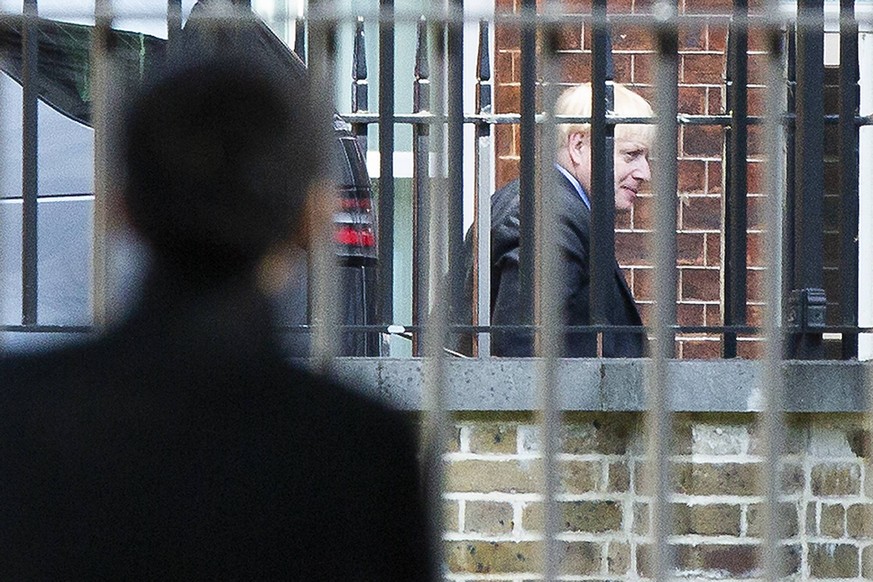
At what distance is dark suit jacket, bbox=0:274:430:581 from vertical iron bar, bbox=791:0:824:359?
2.27 meters

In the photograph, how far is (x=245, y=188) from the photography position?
1776 millimetres

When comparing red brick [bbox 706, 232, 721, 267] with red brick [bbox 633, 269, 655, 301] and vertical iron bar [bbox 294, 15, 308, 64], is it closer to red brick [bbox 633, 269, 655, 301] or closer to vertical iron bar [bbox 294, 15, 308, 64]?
red brick [bbox 633, 269, 655, 301]

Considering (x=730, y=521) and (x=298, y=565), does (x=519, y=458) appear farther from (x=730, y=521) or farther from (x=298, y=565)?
(x=298, y=565)

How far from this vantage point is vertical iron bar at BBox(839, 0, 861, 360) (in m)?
3.86

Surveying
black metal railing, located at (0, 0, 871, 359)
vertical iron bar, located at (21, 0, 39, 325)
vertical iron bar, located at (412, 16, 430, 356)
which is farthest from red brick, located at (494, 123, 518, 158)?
vertical iron bar, located at (21, 0, 39, 325)

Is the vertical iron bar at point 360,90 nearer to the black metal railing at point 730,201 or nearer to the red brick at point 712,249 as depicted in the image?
the black metal railing at point 730,201

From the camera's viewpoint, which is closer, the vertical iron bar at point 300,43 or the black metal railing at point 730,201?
the black metal railing at point 730,201

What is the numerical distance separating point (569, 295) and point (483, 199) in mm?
428

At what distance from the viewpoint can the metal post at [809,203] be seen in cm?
387

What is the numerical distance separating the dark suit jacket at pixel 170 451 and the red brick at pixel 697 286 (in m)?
4.16

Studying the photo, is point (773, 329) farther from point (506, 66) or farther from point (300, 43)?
point (506, 66)

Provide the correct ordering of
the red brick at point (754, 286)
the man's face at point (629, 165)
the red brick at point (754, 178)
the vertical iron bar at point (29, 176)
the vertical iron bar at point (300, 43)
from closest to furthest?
the vertical iron bar at point (29, 176)
the vertical iron bar at point (300, 43)
the man's face at point (629, 165)
the red brick at point (754, 286)
the red brick at point (754, 178)

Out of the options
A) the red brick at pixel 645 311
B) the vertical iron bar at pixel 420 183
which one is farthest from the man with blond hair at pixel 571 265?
the red brick at pixel 645 311

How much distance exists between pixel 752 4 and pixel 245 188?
3.31m
